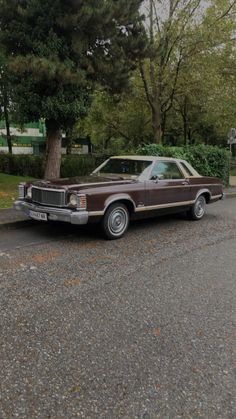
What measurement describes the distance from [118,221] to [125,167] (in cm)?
153

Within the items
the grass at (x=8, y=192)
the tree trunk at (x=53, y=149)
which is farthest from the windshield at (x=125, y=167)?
the tree trunk at (x=53, y=149)

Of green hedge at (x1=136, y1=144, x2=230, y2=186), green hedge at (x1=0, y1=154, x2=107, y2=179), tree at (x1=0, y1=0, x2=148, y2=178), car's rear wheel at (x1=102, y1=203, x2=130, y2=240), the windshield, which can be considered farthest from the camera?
green hedge at (x1=0, y1=154, x2=107, y2=179)

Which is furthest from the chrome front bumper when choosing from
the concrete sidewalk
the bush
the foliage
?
the foliage

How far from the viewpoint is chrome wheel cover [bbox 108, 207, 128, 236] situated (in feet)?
20.6

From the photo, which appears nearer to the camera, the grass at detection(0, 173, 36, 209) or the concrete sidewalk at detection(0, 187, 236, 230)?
the concrete sidewalk at detection(0, 187, 236, 230)

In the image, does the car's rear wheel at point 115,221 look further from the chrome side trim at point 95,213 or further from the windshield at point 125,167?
the windshield at point 125,167

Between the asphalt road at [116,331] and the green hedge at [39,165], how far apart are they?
9915 millimetres

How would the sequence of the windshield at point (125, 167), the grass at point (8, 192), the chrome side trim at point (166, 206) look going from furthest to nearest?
the grass at point (8, 192) < the windshield at point (125, 167) < the chrome side trim at point (166, 206)

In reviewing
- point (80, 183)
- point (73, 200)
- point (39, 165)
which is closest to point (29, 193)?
point (80, 183)

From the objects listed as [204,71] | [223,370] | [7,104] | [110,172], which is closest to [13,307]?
[223,370]

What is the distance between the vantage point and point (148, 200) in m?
6.92

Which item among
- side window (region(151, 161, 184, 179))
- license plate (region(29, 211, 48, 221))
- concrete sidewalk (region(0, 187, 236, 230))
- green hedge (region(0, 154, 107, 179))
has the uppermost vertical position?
green hedge (region(0, 154, 107, 179))

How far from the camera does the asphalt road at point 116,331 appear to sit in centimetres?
230

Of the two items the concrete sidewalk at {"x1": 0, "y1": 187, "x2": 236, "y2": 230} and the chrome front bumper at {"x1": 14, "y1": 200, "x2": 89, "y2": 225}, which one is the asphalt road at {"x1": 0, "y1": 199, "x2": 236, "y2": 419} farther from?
the concrete sidewalk at {"x1": 0, "y1": 187, "x2": 236, "y2": 230}
